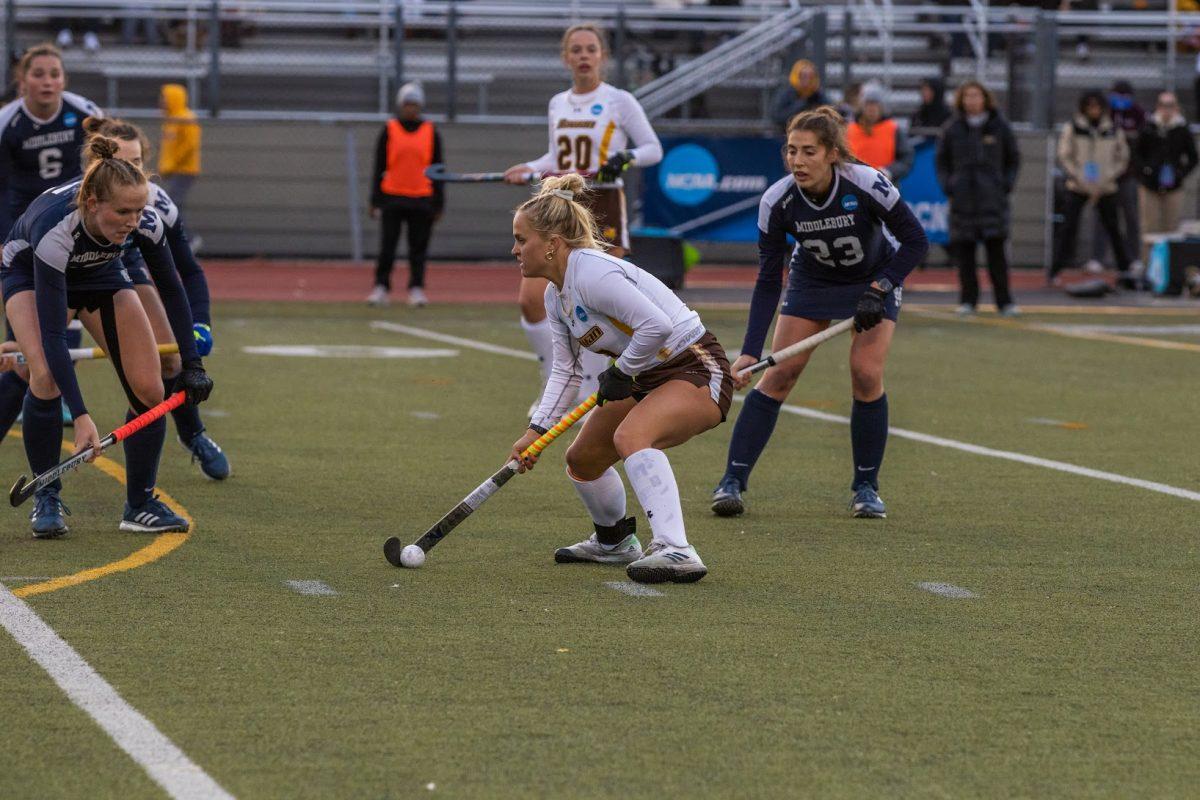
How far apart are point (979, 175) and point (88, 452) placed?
12480mm

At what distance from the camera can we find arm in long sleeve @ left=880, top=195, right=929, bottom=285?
755cm

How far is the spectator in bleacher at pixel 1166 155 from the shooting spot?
69.3 ft

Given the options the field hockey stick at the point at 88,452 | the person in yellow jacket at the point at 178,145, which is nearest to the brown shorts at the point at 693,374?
the field hockey stick at the point at 88,452

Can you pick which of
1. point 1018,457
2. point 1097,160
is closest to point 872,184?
point 1018,457

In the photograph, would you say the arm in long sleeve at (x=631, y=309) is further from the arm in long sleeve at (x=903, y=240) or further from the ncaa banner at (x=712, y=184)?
the ncaa banner at (x=712, y=184)

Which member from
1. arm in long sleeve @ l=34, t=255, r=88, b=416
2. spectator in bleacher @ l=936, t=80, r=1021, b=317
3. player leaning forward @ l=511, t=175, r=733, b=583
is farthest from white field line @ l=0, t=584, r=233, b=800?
spectator in bleacher @ l=936, t=80, r=1021, b=317

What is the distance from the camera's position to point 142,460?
7031 millimetres

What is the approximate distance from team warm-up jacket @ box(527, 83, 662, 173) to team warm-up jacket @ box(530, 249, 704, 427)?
4475mm

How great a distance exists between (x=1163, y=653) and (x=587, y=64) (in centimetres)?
623

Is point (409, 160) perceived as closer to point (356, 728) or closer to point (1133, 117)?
point (1133, 117)

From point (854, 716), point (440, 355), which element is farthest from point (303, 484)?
point (440, 355)

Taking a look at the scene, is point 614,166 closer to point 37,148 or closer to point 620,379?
point 37,148

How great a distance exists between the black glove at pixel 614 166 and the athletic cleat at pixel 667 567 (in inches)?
187

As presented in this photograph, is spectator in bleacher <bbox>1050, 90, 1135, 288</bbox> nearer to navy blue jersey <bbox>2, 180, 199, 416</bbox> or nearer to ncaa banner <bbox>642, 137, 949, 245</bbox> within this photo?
ncaa banner <bbox>642, 137, 949, 245</bbox>
